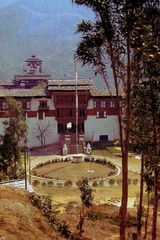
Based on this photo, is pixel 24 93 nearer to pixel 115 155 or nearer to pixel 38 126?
pixel 38 126

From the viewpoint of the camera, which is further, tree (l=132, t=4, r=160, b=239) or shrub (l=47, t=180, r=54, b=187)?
shrub (l=47, t=180, r=54, b=187)

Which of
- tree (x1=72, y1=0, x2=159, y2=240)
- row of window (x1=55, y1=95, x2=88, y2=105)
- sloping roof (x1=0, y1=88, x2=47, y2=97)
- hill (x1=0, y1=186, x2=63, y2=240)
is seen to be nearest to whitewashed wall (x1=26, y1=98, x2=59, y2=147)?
row of window (x1=55, y1=95, x2=88, y2=105)

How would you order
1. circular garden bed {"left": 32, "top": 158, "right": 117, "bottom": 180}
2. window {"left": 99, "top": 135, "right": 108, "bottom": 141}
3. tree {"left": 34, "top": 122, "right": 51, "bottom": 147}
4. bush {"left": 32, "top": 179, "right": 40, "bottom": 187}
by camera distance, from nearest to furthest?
bush {"left": 32, "top": 179, "right": 40, "bottom": 187}
circular garden bed {"left": 32, "top": 158, "right": 117, "bottom": 180}
tree {"left": 34, "top": 122, "right": 51, "bottom": 147}
window {"left": 99, "top": 135, "right": 108, "bottom": 141}

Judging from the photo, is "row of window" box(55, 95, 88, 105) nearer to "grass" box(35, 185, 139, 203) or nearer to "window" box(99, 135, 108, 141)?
"window" box(99, 135, 108, 141)

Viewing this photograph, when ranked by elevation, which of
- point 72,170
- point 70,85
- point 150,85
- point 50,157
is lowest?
point 72,170

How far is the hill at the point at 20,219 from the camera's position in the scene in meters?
15.5

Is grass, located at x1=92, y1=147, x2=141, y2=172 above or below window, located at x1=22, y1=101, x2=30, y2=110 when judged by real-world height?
below

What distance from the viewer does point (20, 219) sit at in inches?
655

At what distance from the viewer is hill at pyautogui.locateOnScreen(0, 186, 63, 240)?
15484 millimetres

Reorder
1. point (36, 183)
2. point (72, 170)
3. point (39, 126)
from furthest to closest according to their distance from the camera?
1. point (39, 126)
2. point (72, 170)
3. point (36, 183)

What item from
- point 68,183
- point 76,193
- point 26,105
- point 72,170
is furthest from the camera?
point 26,105

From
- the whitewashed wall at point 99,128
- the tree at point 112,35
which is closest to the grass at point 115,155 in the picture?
the whitewashed wall at point 99,128

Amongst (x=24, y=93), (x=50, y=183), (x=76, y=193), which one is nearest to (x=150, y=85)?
(x=76, y=193)

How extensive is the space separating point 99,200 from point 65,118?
29.6 meters
